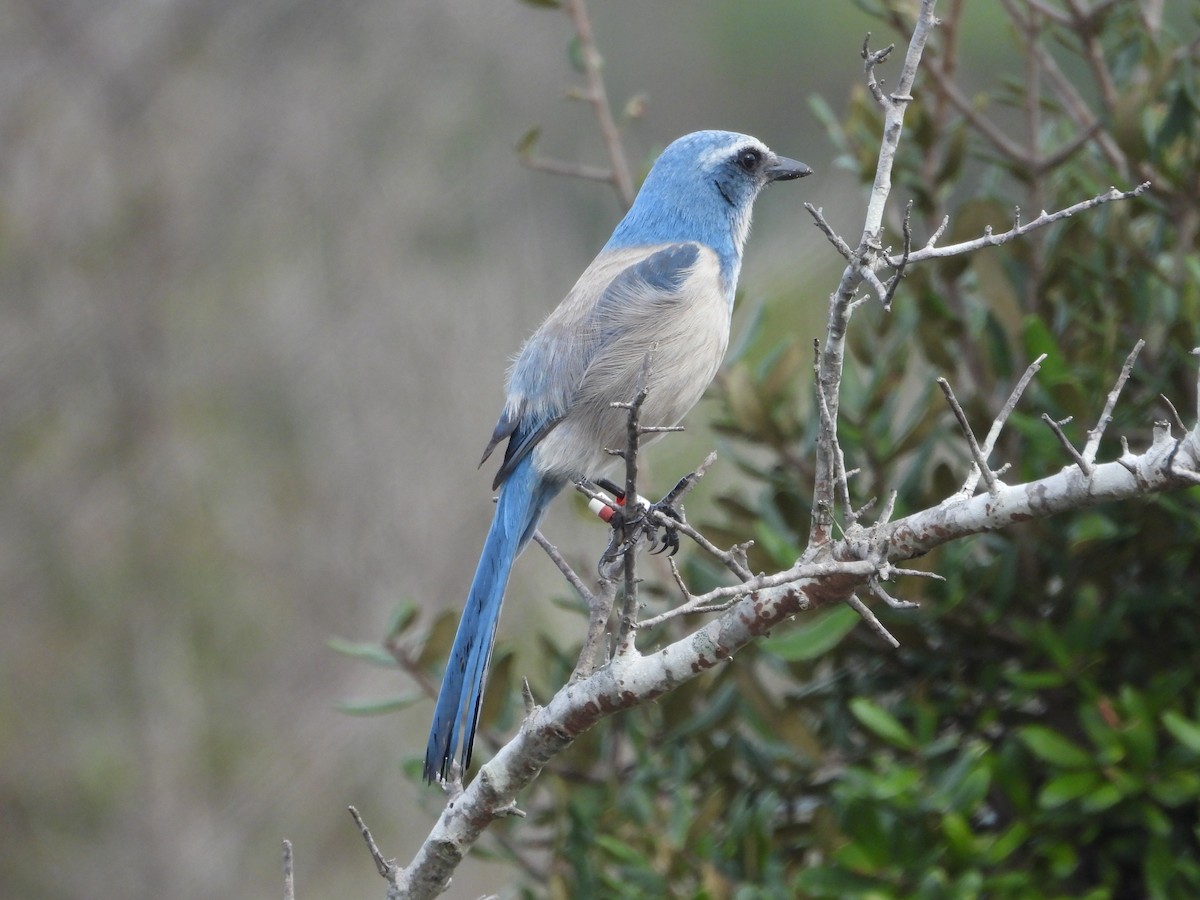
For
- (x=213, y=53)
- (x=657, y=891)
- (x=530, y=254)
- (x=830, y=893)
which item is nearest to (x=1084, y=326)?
(x=830, y=893)

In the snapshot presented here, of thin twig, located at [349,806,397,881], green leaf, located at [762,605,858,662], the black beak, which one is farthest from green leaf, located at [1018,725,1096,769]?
the black beak

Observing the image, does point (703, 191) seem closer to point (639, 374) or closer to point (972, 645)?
point (639, 374)

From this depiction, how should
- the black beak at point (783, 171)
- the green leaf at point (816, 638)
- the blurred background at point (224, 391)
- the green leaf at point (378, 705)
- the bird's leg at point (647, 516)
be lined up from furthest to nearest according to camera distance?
the blurred background at point (224, 391) → the black beak at point (783, 171) → the green leaf at point (378, 705) → the green leaf at point (816, 638) → the bird's leg at point (647, 516)

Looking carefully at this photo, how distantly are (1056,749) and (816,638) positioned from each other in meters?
0.41

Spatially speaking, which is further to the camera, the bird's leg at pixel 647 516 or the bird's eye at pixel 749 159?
the bird's eye at pixel 749 159

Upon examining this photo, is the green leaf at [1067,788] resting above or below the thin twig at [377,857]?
below

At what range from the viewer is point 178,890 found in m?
6.07

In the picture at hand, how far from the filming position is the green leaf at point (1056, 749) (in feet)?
7.10

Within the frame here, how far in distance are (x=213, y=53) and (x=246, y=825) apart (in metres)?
3.51

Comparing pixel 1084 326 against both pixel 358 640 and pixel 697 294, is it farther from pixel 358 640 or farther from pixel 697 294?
pixel 358 640

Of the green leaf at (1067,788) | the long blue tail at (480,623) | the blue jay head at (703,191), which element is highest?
the blue jay head at (703,191)

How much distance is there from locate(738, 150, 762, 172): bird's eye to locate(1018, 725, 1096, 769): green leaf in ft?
4.50

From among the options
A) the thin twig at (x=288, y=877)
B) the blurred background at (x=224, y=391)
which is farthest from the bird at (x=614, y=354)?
the blurred background at (x=224, y=391)

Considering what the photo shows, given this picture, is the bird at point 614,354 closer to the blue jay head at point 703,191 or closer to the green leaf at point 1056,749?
the blue jay head at point 703,191
